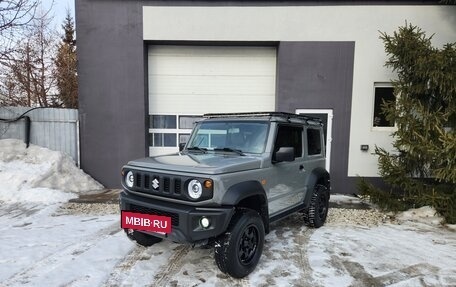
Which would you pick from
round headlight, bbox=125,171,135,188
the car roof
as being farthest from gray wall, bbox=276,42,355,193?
round headlight, bbox=125,171,135,188

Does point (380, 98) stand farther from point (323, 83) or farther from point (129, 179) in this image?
point (129, 179)

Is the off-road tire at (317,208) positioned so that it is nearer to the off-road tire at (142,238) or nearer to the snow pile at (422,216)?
the snow pile at (422,216)

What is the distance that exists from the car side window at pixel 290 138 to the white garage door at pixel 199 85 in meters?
4.40

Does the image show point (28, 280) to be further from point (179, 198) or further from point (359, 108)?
point (359, 108)

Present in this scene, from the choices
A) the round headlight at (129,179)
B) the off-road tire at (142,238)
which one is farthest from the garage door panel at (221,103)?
the round headlight at (129,179)

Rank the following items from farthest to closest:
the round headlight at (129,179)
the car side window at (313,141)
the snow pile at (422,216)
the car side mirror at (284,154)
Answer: the snow pile at (422,216) → the car side window at (313,141) → the car side mirror at (284,154) → the round headlight at (129,179)

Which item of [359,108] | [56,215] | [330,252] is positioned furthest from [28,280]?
[359,108]

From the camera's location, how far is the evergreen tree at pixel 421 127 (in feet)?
20.1

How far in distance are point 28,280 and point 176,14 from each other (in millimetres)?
7392

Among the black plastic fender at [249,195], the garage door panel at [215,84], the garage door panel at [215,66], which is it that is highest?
the garage door panel at [215,66]

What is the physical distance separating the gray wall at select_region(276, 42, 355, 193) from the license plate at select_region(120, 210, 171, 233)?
238 inches

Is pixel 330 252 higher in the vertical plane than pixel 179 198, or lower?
lower

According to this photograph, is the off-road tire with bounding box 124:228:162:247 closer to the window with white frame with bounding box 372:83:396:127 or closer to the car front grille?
the car front grille

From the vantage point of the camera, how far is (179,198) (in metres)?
3.56
